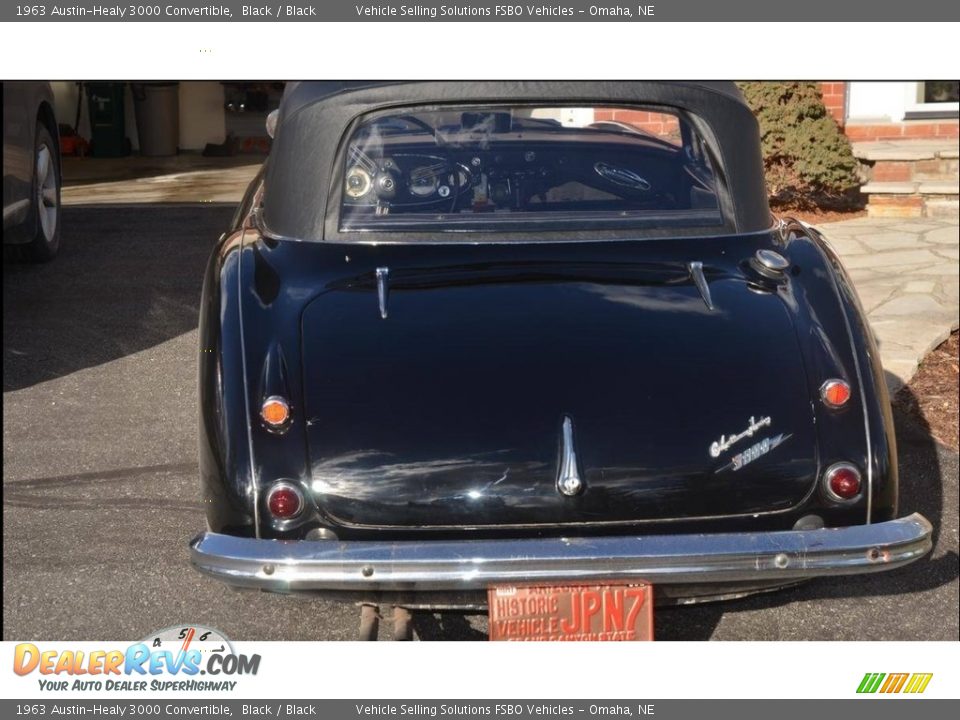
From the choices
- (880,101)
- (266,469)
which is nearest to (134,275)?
(266,469)

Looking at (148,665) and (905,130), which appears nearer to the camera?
(148,665)

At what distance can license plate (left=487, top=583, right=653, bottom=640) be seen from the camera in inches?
123

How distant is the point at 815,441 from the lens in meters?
3.33

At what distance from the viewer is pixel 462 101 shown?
4020 millimetres

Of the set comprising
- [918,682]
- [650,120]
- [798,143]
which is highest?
[650,120]

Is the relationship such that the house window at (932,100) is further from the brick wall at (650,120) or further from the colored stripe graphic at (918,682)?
the colored stripe graphic at (918,682)

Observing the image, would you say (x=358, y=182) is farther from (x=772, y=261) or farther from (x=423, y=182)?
(x=772, y=261)

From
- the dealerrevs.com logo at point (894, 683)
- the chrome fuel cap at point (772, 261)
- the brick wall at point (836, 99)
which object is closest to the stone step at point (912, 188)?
the brick wall at point (836, 99)

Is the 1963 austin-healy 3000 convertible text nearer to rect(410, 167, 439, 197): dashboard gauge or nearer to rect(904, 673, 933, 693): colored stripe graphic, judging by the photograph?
rect(410, 167, 439, 197): dashboard gauge

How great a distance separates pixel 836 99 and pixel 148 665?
8718mm

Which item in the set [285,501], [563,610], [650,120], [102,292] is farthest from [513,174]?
[102,292]

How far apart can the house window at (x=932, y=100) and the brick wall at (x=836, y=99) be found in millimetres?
590

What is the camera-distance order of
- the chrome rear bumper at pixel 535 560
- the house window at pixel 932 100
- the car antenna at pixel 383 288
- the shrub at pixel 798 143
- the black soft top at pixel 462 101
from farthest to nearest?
the house window at pixel 932 100 → the shrub at pixel 798 143 → the black soft top at pixel 462 101 → the car antenna at pixel 383 288 → the chrome rear bumper at pixel 535 560

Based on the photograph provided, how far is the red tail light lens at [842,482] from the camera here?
10.8 ft
